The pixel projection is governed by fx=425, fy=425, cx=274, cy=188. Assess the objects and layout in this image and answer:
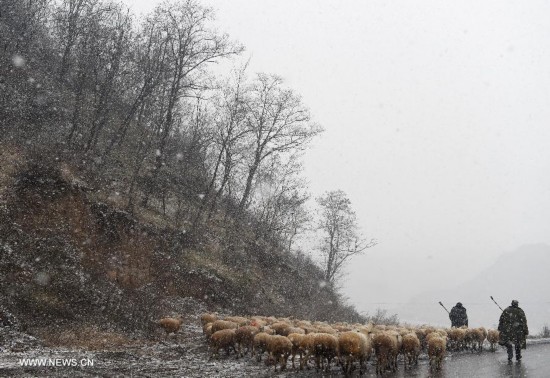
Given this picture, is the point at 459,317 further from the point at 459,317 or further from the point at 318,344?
the point at 318,344

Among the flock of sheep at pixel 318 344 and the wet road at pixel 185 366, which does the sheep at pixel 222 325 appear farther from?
the wet road at pixel 185 366

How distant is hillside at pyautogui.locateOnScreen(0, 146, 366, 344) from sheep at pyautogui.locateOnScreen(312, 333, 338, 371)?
6.31 meters

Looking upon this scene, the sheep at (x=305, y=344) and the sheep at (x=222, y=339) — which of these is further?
the sheep at (x=222, y=339)

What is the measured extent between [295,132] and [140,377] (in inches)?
985

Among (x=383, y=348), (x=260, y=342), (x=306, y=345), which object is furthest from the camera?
(x=260, y=342)

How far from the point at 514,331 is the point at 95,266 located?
50.4ft

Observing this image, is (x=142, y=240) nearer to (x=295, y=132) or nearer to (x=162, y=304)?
(x=162, y=304)

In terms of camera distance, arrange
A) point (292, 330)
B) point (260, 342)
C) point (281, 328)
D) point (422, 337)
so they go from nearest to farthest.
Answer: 1. point (260, 342)
2. point (292, 330)
3. point (281, 328)
4. point (422, 337)

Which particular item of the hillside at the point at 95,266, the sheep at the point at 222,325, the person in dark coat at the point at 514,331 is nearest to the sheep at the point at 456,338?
the person in dark coat at the point at 514,331

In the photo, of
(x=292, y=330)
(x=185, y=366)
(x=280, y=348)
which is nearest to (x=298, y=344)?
(x=280, y=348)

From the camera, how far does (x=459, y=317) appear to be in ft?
66.4

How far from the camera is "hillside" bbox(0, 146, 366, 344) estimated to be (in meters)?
13.4

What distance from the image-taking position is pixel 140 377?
30.0 feet

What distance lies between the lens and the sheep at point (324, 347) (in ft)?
34.6
